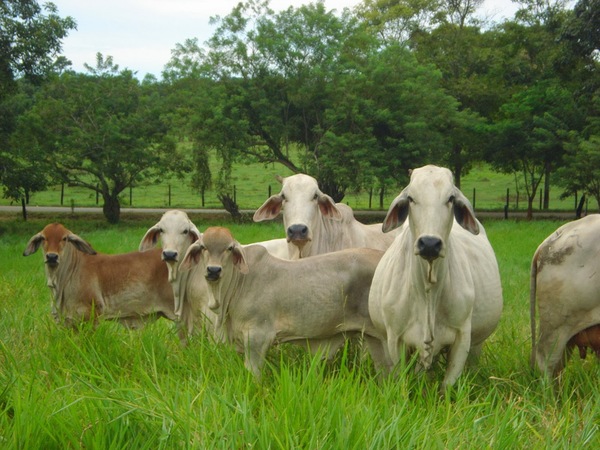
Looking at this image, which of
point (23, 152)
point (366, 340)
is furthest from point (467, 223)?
point (23, 152)

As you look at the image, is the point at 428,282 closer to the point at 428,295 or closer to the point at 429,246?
the point at 428,295

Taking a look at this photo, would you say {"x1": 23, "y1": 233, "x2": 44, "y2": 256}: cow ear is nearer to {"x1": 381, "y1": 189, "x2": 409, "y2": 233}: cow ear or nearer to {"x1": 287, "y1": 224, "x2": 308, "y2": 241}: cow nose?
{"x1": 287, "y1": 224, "x2": 308, "y2": 241}: cow nose

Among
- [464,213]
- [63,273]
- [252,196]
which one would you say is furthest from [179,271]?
[252,196]

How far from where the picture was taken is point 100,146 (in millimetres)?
21953

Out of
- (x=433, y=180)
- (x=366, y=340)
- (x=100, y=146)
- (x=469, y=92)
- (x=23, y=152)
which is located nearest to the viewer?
(x=433, y=180)

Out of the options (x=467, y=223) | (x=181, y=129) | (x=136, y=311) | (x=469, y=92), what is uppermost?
(x=469, y=92)

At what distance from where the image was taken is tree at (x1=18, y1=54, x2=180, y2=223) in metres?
21.9

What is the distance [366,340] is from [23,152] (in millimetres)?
17490

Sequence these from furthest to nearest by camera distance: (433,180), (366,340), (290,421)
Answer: (366,340), (433,180), (290,421)

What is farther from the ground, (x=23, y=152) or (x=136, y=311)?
(x=23, y=152)

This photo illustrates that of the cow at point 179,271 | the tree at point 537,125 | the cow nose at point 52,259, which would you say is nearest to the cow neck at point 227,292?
the cow at point 179,271

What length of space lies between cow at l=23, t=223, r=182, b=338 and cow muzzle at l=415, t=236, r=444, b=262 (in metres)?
3.50

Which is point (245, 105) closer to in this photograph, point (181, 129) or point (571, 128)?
point (181, 129)

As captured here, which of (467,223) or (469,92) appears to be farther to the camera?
(469,92)
